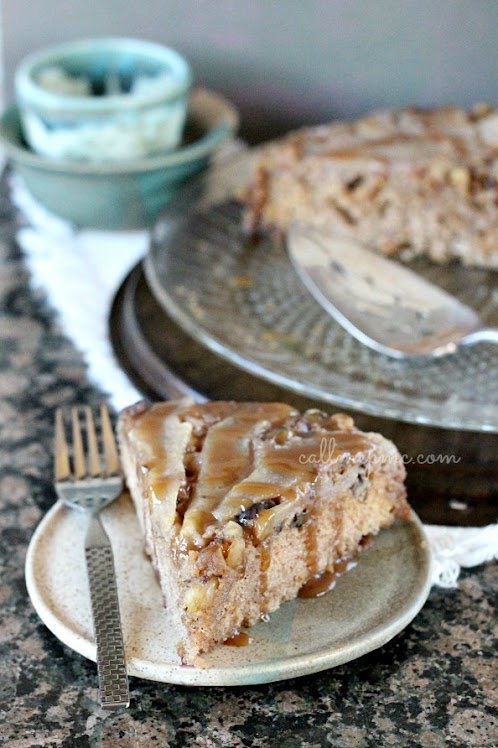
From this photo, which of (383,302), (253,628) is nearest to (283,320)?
(383,302)

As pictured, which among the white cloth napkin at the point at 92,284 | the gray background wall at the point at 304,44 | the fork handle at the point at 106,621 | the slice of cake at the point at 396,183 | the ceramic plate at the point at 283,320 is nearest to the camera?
the fork handle at the point at 106,621

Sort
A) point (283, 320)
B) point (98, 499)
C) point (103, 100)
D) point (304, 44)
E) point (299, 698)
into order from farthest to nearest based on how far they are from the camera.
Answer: point (304, 44), point (103, 100), point (283, 320), point (98, 499), point (299, 698)

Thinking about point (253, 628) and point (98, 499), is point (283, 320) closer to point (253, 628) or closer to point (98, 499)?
point (98, 499)

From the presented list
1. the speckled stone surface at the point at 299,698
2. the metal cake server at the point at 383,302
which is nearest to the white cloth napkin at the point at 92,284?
the speckled stone surface at the point at 299,698

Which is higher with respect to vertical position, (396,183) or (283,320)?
(396,183)

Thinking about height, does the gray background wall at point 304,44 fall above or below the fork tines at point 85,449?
above

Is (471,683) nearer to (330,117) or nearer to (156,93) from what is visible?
(156,93)

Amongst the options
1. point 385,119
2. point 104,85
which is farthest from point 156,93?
point 385,119

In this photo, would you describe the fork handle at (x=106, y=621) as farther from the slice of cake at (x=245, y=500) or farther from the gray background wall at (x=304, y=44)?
the gray background wall at (x=304, y=44)
